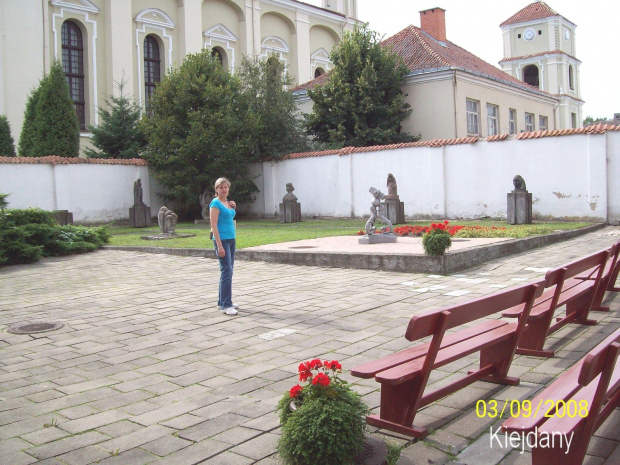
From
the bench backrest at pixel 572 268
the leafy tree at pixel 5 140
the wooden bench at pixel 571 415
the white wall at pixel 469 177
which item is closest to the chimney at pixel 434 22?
the white wall at pixel 469 177

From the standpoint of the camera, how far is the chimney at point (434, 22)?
37.0 metres

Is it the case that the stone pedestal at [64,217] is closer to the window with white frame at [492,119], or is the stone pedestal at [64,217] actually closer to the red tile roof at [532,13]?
the window with white frame at [492,119]

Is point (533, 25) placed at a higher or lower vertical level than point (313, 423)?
higher

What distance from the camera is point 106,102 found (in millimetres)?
30000

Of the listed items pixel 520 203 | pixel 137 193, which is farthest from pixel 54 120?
pixel 520 203

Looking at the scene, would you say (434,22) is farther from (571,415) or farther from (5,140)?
(571,415)

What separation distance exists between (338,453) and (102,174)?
2479 centimetres

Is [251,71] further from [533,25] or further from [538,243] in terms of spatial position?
[533,25]

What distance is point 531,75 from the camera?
196 feet

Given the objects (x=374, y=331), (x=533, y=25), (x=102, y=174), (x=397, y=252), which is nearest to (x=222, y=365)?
(x=374, y=331)

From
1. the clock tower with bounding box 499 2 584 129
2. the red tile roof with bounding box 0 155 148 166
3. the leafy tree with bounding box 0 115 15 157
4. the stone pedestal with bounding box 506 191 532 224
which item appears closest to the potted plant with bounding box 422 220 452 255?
the stone pedestal with bounding box 506 191 532 224

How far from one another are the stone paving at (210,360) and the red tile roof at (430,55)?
2214cm

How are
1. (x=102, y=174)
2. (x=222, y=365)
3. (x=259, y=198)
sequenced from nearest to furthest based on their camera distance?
1. (x=222, y=365)
2. (x=102, y=174)
3. (x=259, y=198)

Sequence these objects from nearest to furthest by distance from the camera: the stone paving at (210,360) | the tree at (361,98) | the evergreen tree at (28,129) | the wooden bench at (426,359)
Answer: the wooden bench at (426,359) < the stone paving at (210,360) < the evergreen tree at (28,129) < the tree at (361,98)
